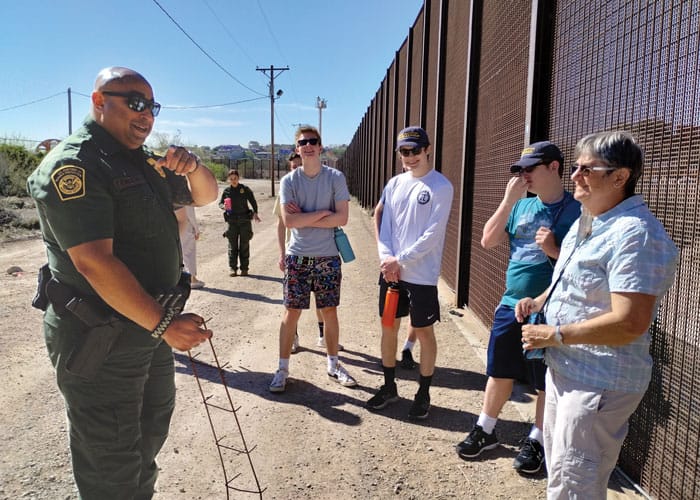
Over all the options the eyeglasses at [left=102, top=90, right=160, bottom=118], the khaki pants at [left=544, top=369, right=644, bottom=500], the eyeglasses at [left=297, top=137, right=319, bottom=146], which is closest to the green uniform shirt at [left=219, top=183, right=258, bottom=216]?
the eyeglasses at [left=297, top=137, right=319, bottom=146]

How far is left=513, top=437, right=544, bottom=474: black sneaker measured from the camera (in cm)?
301

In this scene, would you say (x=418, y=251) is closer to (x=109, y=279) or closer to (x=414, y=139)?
(x=414, y=139)

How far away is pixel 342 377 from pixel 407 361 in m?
0.74

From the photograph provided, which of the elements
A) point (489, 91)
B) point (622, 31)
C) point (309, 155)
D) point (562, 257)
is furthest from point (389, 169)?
point (562, 257)

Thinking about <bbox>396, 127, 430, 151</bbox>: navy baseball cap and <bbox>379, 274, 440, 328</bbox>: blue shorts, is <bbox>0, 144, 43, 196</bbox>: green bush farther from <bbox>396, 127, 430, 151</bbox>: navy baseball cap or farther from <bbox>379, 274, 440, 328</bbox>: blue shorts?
<bbox>379, 274, 440, 328</bbox>: blue shorts

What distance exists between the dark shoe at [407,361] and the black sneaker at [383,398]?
31.4 inches

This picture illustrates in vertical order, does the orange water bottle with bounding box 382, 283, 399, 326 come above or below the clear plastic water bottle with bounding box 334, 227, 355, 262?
below

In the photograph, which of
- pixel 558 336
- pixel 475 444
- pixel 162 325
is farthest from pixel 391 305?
pixel 162 325

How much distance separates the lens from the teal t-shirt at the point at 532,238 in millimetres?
2857

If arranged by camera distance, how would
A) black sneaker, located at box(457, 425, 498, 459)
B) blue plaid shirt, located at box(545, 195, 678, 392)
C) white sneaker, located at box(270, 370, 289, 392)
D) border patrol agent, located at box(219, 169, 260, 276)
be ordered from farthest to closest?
border patrol agent, located at box(219, 169, 260, 276), white sneaker, located at box(270, 370, 289, 392), black sneaker, located at box(457, 425, 498, 459), blue plaid shirt, located at box(545, 195, 678, 392)

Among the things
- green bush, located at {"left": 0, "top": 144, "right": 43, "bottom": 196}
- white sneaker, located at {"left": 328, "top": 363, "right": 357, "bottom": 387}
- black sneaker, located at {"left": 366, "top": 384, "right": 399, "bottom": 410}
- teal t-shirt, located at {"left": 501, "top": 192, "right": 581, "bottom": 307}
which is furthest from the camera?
green bush, located at {"left": 0, "top": 144, "right": 43, "bottom": 196}

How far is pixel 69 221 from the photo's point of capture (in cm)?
182

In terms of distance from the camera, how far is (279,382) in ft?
13.6

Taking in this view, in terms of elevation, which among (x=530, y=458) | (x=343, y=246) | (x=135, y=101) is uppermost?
(x=135, y=101)
